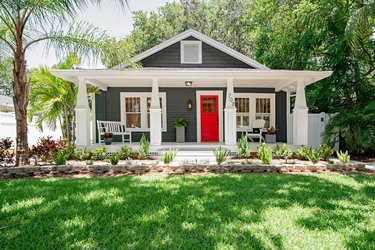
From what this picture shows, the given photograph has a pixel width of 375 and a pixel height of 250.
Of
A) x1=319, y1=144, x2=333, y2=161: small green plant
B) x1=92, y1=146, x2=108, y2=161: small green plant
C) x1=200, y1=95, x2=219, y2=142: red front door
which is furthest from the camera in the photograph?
x1=200, y1=95, x2=219, y2=142: red front door

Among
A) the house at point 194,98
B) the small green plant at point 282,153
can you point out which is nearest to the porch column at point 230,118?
the small green plant at point 282,153

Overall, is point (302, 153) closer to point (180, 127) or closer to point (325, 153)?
point (325, 153)

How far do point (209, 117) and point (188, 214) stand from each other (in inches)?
284

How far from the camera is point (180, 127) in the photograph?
957 cm

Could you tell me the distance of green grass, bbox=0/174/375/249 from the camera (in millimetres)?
2377

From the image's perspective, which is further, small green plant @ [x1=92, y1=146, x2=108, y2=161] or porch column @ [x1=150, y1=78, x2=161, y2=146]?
porch column @ [x1=150, y1=78, x2=161, y2=146]

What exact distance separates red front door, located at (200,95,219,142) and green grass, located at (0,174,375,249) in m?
5.48

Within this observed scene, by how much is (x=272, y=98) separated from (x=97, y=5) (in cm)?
815

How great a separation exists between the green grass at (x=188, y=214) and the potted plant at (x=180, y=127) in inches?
199

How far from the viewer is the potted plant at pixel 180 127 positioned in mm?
9562

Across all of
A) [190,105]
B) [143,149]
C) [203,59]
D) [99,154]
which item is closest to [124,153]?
[143,149]

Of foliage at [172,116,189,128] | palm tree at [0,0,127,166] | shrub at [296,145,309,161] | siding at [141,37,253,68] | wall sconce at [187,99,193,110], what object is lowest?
shrub at [296,145,309,161]

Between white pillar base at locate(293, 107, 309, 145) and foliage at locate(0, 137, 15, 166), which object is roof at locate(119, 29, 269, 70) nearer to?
white pillar base at locate(293, 107, 309, 145)

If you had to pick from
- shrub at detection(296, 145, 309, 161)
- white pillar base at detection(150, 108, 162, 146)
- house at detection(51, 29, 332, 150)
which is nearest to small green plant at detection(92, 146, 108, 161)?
white pillar base at detection(150, 108, 162, 146)
